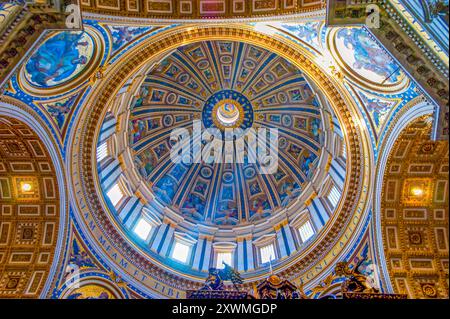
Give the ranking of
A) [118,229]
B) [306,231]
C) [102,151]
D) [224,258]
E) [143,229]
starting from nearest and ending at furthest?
1. [118,229]
2. [102,151]
3. [306,231]
4. [143,229]
5. [224,258]

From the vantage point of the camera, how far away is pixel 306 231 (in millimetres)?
22281

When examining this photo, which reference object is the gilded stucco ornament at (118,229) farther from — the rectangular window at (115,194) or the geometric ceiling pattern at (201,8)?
the rectangular window at (115,194)

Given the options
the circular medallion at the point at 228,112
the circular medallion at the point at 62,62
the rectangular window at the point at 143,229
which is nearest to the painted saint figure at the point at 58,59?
the circular medallion at the point at 62,62

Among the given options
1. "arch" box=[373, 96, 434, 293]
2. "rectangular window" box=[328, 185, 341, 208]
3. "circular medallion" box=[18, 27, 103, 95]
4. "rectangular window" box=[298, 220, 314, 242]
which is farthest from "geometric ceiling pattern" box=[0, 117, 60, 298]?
"rectangular window" box=[328, 185, 341, 208]

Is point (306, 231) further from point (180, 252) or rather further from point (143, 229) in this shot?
point (143, 229)

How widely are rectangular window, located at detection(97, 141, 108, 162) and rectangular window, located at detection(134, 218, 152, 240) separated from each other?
15.2ft

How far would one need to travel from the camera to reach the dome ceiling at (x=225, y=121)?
26.6 meters

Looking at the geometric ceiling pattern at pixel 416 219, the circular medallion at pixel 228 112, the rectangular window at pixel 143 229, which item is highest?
the circular medallion at pixel 228 112

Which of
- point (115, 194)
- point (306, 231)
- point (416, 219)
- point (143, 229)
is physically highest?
point (115, 194)

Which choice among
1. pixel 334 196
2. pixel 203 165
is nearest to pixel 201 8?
pixel 334 196

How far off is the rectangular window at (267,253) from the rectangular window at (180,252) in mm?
4816

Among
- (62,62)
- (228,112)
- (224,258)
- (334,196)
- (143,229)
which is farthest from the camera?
(228,112)

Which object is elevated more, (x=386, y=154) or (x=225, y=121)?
(x=225, y=121)

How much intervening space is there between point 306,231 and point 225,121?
12.4 m
